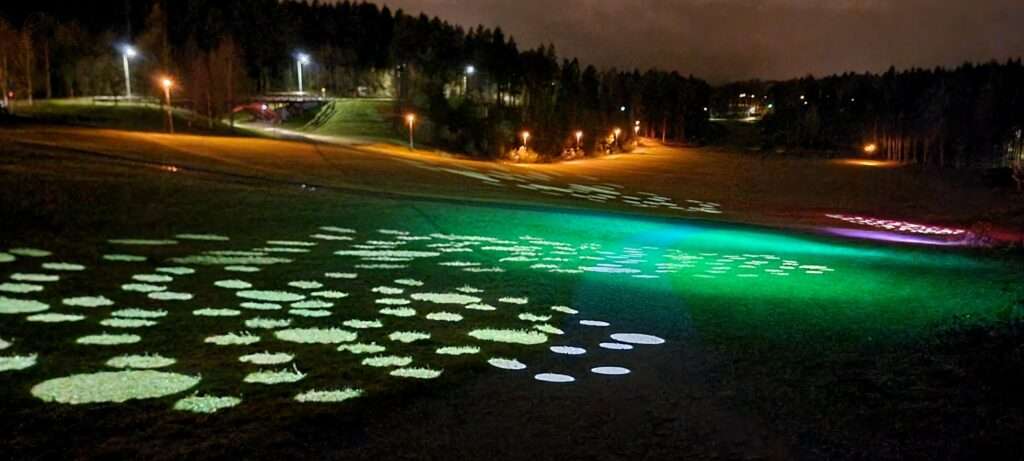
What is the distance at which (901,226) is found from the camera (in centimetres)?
4828

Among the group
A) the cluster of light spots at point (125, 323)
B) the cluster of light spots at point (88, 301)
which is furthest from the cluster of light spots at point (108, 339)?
the cluster of light spots at point (88, 301)

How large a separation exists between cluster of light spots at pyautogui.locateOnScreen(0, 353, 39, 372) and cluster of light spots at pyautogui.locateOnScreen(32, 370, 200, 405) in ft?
2.62

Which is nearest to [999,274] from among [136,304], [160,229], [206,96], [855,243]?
[855,243]

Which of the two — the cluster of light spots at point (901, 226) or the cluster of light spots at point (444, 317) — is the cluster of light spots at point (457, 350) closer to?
the cluster of light spots at point (444, 317)

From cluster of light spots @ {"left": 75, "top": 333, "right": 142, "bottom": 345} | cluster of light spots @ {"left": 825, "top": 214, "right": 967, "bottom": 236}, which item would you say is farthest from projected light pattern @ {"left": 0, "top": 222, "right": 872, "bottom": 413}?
cluster of light spots @ {"left": 825, "top": 214, "right": 967, "bottom": 236}

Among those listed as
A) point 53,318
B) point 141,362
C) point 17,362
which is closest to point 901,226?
point 141,362

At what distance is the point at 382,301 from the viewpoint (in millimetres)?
13680

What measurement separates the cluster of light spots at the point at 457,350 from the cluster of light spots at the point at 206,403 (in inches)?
127

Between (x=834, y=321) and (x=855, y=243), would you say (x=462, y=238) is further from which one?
(x=855, y=243)

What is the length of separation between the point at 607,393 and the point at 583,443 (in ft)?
5.61

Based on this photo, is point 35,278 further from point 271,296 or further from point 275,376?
point 275,376

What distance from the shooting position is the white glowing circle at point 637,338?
11.4 meters

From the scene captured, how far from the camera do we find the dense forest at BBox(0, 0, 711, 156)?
103 meters

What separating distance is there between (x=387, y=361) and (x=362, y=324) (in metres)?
2.27
